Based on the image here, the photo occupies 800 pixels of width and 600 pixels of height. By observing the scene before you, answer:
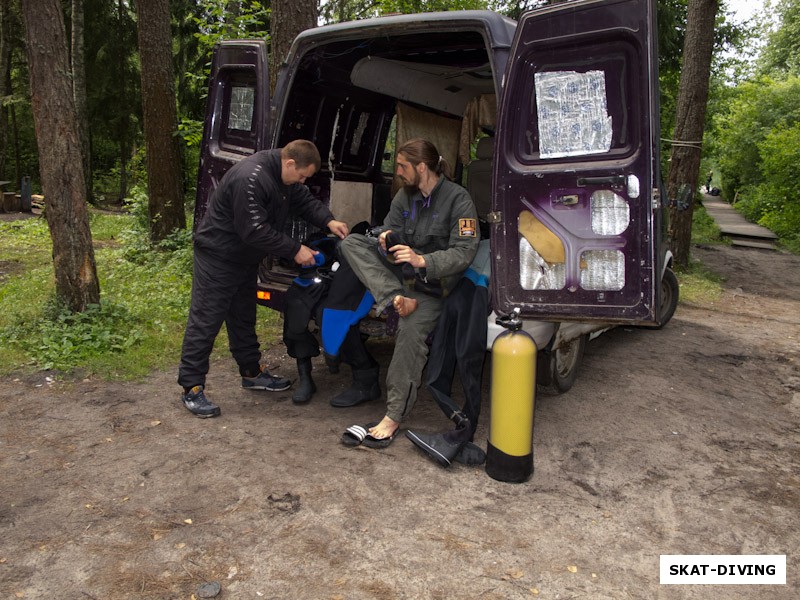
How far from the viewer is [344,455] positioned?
3764 mm

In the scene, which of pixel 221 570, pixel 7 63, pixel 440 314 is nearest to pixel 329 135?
pixel 440 314

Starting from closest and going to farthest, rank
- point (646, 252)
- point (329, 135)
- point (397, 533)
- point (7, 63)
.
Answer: point (397, 533), point (646, 252), point (329, 135), point (7, 63)

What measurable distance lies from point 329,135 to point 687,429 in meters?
3.86

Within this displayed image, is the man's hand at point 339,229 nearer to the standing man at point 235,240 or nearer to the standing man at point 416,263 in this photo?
the standing man at point 235,240

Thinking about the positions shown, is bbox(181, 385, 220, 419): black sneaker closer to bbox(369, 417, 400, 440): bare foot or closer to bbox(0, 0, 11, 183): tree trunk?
bbox(369, 417, 400, 440): bare foot

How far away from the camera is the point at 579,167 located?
345 centimetres

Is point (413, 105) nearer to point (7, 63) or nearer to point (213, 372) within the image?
point (213, 372)

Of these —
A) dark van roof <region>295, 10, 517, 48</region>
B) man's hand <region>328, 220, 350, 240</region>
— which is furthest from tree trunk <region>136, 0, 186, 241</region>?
man's hand <region>328, 220, 350, 240</region>

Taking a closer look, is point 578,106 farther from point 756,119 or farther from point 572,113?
point 756,119

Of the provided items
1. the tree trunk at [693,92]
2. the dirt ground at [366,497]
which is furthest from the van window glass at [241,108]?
the tree trunk at [693,92]

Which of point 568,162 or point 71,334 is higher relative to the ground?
point 568,162

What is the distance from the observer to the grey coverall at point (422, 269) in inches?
155

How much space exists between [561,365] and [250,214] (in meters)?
2.44

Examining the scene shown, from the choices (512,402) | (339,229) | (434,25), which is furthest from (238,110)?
(512,402)
